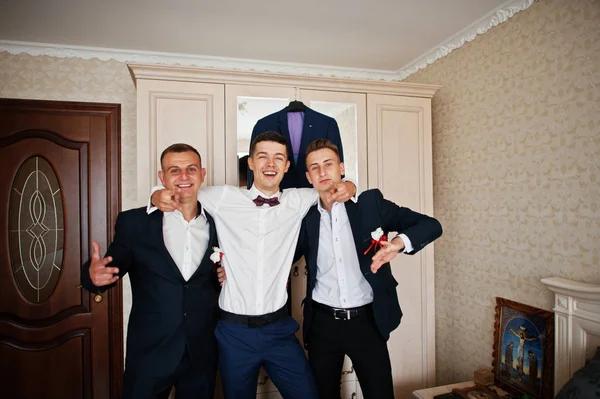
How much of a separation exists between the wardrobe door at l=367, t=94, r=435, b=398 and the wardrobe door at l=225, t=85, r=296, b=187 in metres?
0.73

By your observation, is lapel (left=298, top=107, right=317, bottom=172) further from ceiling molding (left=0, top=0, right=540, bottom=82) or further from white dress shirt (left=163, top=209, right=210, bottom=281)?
ceiling molding (left=0, top=0, right=540, bottom=82)

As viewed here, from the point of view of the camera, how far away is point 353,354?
75.6 inches

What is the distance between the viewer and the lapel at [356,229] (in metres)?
1.86

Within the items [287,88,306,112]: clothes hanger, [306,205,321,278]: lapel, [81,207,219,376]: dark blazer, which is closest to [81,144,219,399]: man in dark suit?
[81,207,219,376]: dark blazer

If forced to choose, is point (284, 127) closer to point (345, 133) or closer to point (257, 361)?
point (345, 133)

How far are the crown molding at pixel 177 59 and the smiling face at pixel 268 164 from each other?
1.61 m

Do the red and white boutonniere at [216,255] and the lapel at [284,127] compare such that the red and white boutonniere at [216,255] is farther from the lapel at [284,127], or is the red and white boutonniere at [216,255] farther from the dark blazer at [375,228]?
the lapel at [284,127]

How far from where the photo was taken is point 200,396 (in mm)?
1845

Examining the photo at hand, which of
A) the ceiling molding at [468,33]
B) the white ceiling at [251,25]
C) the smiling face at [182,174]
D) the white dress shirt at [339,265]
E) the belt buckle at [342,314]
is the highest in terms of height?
the white ceiling at [251,25]

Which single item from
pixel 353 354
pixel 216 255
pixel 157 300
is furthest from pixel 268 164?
pixel 353 354

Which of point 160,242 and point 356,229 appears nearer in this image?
point 160,242

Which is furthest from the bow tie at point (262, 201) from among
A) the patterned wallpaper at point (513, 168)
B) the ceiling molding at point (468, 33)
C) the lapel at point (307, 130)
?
the ceiling molding at point (468, 33)

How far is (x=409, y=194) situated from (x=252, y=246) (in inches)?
62.0

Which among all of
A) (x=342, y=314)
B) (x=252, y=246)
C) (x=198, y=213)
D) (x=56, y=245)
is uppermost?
(x=198, y=213)
